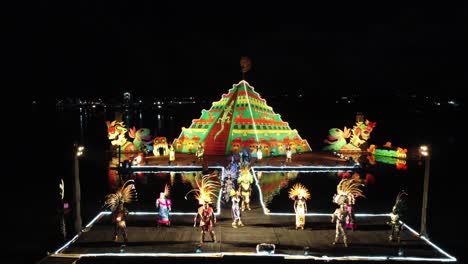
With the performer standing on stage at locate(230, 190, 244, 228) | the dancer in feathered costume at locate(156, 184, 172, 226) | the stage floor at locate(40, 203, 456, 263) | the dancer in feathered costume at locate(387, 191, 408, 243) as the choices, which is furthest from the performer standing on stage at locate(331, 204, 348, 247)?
the dancer in feathered costume at locate(156, 184, 172, 226)

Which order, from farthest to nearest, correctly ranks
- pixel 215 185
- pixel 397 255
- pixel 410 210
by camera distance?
pixel 215 185
pixel 410 210
pixel 397 255

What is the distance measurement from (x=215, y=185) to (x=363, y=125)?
61.0ft

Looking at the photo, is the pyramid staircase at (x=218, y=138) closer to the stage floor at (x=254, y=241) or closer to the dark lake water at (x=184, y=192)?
the dark lake water at (x=184, y=192)

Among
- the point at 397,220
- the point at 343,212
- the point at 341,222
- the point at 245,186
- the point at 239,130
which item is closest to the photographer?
the point at 341,222

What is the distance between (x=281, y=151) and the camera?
32.8 meters

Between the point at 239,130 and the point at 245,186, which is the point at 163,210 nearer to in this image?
the point at 245,186

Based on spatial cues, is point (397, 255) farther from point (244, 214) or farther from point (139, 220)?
point (139, 220)

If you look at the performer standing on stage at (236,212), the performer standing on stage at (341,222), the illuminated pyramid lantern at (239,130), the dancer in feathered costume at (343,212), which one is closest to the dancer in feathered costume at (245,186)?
the performer standing on stage at (236,212)

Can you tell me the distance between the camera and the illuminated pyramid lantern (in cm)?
3159

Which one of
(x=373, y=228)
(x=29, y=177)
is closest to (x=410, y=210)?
(x=373, y=228)

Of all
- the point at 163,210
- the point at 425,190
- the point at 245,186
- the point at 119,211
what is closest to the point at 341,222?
the point at 425,190

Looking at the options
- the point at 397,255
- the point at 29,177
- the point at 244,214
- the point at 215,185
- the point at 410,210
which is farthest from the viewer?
the point at 29,177

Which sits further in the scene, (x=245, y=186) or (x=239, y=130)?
(x=239, y=130)

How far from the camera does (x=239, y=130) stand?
3183 centimetres
